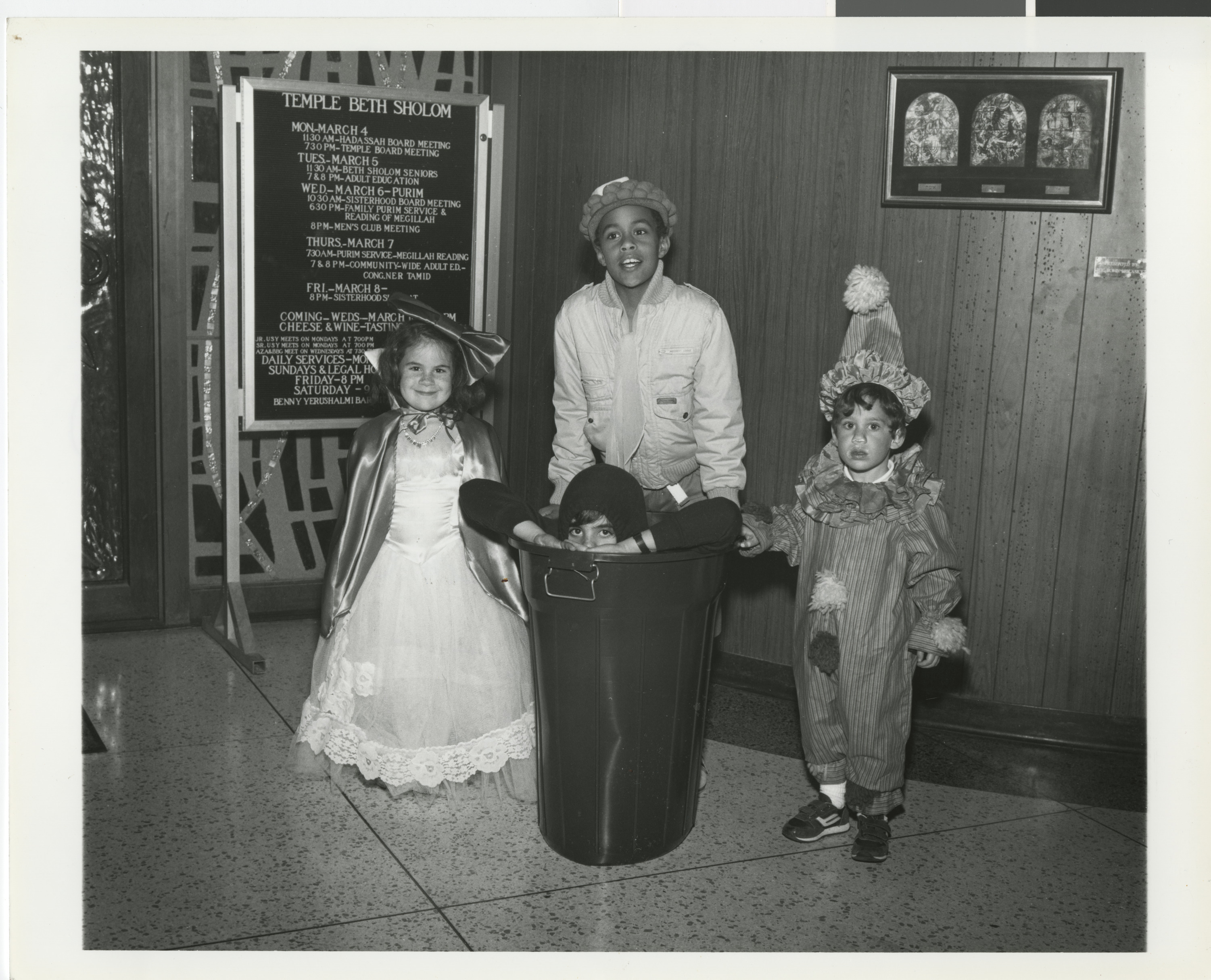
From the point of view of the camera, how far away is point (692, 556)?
10.4 feet

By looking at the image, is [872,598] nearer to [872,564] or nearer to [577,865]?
[872,564]

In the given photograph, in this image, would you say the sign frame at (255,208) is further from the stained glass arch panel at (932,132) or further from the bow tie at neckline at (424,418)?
the stained glass arch panel at (932,132)

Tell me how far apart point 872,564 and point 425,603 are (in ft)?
4.32

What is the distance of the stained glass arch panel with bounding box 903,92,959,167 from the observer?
3.99 m

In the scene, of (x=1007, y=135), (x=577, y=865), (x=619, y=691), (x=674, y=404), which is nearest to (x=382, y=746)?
(x=577, y=865)

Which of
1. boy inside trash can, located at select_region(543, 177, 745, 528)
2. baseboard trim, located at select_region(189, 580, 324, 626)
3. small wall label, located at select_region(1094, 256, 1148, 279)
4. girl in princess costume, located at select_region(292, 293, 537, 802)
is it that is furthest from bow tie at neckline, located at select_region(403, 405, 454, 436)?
small wall label, located at select_region(1094, 256, 1148, 279)

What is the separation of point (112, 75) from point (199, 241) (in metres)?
0.71

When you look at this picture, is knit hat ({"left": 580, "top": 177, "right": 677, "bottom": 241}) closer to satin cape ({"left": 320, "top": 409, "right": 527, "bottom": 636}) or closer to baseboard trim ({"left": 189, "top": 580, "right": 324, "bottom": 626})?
satin cape ({"left": 320, "top": 409, "right": 527, "bottom": 636})

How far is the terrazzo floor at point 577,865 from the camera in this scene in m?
3.01

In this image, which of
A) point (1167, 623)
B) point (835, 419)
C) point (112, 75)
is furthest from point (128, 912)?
point (112, 75)

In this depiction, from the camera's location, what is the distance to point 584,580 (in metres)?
3.11

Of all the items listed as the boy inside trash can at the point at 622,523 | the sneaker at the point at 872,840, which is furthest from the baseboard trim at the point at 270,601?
the sneaker at the point at 872,840

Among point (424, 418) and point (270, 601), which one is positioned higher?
point (424, 418)

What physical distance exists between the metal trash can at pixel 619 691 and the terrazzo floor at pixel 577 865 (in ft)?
0.40
